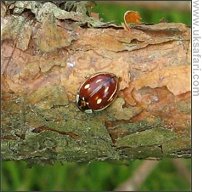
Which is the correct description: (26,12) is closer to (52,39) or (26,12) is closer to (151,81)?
(52,39)

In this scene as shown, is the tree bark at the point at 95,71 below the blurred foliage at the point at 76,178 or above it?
above

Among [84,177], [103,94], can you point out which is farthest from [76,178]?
[103,94]

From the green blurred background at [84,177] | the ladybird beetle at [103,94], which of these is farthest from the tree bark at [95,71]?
the green blurred background at [84,177]

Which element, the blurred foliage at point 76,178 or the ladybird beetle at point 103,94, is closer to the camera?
the ladybird beetle at point 103,94

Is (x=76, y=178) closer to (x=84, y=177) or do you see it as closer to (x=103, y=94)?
(x=84, y=177)

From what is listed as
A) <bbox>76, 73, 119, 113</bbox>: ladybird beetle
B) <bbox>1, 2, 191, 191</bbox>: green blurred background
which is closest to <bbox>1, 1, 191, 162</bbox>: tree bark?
<bbox>76, 73, 119, 113</bbox>: ladybird beetle

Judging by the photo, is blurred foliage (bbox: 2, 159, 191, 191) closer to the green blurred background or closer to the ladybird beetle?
the green blurred background

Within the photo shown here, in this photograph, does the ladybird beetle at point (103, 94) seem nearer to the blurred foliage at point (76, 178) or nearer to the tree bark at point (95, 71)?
the tree bark at point (95, 71)
